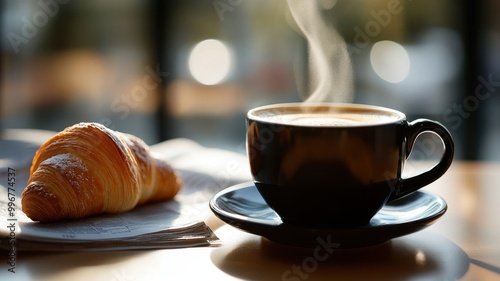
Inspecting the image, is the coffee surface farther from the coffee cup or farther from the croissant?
the croissant

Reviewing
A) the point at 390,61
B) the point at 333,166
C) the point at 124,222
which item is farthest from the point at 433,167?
the point at 390,61

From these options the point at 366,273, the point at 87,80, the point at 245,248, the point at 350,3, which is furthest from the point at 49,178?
the point at 87,80

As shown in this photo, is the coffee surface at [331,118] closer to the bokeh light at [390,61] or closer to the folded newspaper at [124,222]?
the folded newspaper at [124,222]

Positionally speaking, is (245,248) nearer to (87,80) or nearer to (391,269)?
(391,269)

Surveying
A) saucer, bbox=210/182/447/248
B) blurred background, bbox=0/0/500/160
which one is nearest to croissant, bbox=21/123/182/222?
saucer, bbox=210/182/447/248

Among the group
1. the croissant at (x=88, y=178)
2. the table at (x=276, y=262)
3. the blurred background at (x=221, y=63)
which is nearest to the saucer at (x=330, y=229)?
the table at (x=276, y=262)

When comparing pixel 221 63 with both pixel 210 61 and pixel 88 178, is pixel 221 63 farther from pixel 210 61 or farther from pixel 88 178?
pixel 88 178
